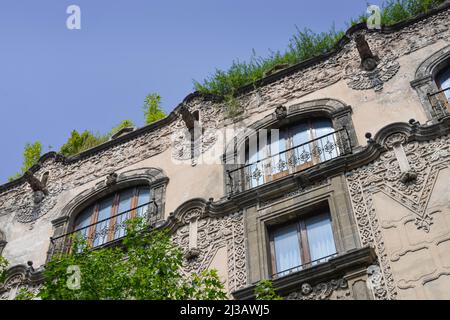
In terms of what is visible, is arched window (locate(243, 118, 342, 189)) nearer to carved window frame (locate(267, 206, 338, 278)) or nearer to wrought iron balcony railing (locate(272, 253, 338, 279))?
carved window frame (locate(267, 206, 338, 278))

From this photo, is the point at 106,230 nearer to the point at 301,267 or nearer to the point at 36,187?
the point at 36,187

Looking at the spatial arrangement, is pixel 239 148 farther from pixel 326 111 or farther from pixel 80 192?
pixel 80 192

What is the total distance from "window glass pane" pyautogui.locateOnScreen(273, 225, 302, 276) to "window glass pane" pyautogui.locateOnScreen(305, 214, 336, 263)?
0.24 m

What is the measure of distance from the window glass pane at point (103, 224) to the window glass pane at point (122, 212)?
223mm

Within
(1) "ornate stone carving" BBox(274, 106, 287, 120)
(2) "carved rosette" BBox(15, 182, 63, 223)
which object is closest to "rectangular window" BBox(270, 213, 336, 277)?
(1) "ornate stone carving" BBox(274, 106, 287, 120)

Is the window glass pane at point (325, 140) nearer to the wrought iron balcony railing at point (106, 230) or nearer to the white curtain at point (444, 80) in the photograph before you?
the white curtain at point (444, 80)

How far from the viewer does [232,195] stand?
1427cm

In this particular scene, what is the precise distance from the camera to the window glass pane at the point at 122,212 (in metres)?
15.3

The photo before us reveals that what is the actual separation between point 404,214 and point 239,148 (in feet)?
14.8

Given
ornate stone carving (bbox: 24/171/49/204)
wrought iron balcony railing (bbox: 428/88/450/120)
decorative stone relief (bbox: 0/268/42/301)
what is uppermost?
ornate stone carving (bbox: 24/171/49/204)

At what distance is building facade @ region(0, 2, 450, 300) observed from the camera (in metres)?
11.8

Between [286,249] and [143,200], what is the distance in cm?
417

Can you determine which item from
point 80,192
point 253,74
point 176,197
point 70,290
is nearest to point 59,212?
point 80,192

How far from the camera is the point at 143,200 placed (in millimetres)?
16047
